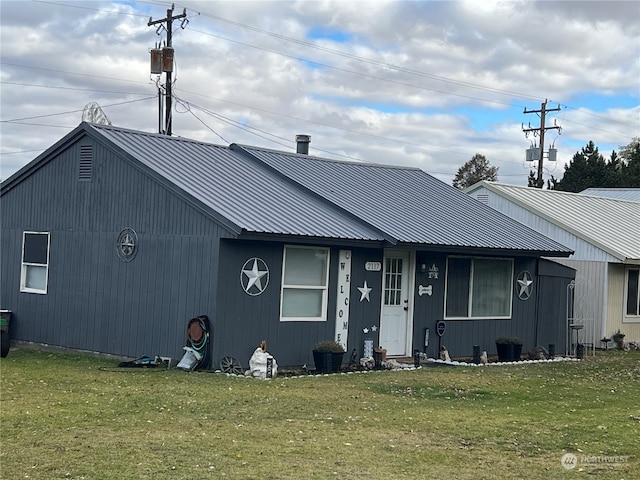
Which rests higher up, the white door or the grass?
the white door

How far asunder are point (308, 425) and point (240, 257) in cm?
551

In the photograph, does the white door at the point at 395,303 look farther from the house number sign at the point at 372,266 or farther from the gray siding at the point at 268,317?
the gray siding at the point at 268,317

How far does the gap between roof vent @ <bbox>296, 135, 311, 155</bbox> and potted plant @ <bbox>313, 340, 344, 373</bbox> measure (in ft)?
30.0

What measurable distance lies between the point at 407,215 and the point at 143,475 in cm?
1230

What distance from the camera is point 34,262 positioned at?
1830 centimetres

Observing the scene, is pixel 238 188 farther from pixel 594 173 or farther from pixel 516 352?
pixel 594 173

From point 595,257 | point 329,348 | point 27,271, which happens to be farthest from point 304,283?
point 595,257

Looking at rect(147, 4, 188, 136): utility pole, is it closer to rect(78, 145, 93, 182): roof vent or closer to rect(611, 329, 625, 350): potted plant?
rect(78, 145, 93, 182): roof vent

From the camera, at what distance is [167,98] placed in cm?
2739

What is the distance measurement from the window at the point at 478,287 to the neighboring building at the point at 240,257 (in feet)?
0.12

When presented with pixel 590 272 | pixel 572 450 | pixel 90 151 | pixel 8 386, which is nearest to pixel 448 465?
pixel 572 450

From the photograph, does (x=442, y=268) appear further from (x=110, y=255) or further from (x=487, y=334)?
(x=110, y=255)

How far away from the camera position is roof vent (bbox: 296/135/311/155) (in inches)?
939

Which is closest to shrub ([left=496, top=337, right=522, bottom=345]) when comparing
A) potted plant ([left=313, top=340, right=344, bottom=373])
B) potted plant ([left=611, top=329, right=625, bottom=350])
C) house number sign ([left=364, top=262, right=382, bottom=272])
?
house number sign ([left=364, top=262, right=382, bottom=272])
